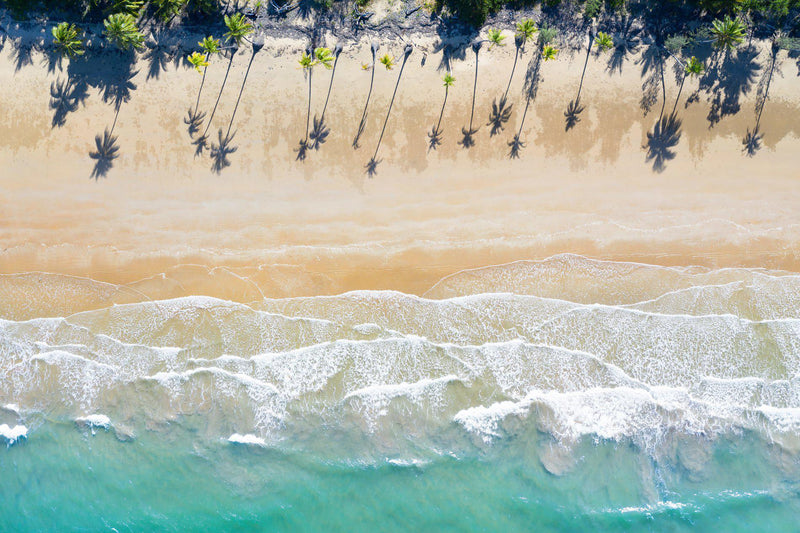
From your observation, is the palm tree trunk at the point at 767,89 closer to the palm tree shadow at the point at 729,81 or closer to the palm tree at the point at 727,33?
the palm tree shadow at the point at 729,81

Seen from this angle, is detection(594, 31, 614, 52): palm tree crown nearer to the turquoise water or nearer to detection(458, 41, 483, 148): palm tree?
detection(458, 41, 483, 148): palm tree

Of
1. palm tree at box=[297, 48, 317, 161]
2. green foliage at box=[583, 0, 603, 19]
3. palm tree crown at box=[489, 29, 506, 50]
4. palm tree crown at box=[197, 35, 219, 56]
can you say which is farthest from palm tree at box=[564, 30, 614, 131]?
palm tree crown at box=[197, 35, 219, 56]

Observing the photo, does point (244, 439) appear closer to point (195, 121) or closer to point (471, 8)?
point (195, 121)

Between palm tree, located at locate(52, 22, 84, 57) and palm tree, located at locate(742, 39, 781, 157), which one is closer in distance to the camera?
palm tree, located at locate(52, 22, 84, 57)

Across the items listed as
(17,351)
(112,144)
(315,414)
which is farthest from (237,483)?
(112,144)

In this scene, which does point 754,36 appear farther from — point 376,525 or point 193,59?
point 376,525

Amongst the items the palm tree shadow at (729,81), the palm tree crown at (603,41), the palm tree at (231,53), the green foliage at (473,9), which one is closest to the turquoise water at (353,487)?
the palm tree at (231,53)
